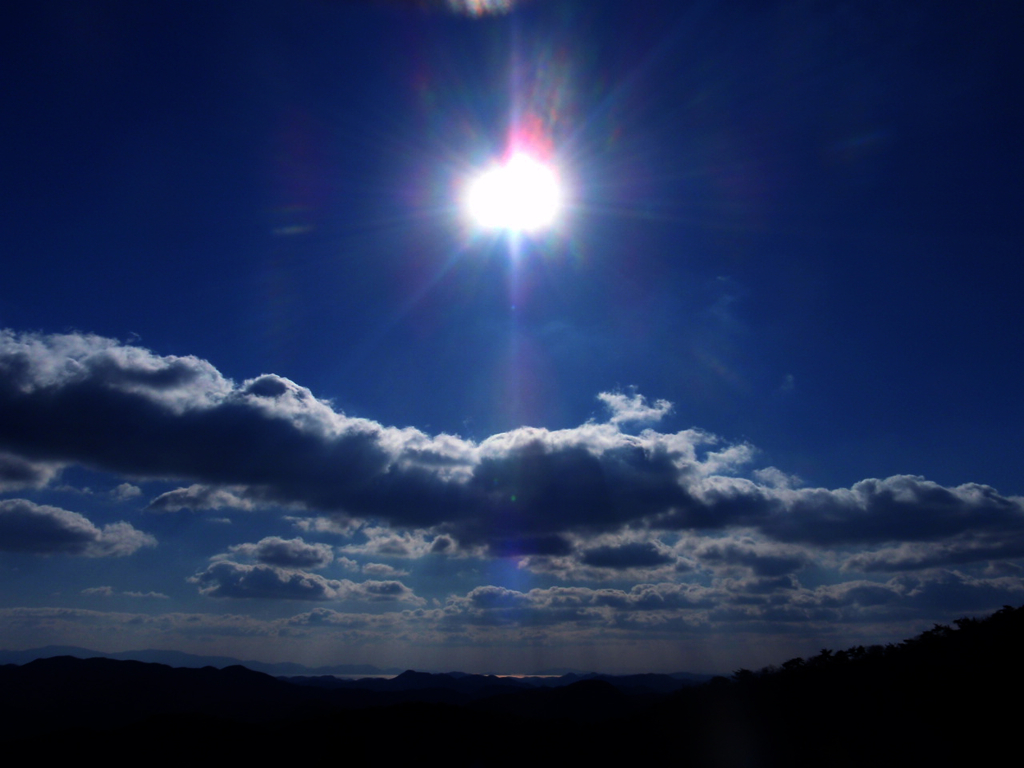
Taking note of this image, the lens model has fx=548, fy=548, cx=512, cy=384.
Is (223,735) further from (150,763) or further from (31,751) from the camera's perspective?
(31,751)

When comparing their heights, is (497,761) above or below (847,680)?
below

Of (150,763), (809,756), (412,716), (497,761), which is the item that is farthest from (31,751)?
(809,756)

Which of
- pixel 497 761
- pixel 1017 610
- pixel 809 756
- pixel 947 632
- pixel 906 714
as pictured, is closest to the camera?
pixel 906 714

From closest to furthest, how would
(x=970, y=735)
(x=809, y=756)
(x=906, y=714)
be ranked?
1. (x=970, y=735)
2. (x=906, y=714)
3. (x=809, y=756)

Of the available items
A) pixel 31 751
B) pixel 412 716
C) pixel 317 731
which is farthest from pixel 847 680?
pixel 31 751

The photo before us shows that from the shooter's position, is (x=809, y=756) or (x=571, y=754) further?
(x=571, y=754)

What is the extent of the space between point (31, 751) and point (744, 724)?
214546 mm

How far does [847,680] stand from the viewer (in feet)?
353

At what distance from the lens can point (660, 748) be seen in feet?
419

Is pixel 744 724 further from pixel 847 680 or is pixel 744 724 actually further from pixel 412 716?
pixel 412 716

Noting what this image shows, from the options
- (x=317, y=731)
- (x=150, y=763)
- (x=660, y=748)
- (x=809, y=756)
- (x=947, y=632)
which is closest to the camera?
(x=809, y=756)

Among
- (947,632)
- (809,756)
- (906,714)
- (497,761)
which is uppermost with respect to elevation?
(947,632)

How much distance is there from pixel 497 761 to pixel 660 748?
55706 mm

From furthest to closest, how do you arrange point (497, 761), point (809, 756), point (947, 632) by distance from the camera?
point (497, 761) < point (947, 632) < point (809, 756)
